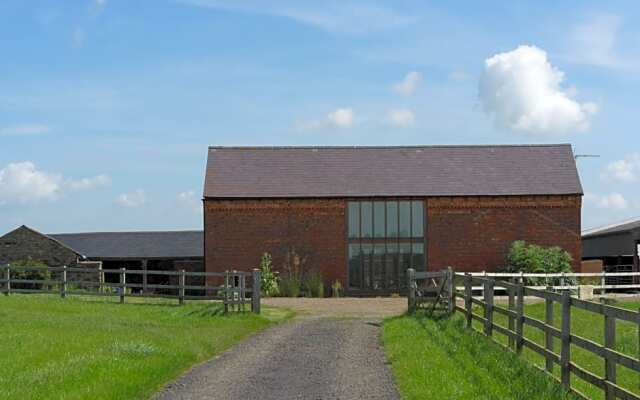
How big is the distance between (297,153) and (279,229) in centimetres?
515

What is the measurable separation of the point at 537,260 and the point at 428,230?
207 inches

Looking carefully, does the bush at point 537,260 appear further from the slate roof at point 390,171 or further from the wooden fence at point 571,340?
the wooden fence at point 571,340

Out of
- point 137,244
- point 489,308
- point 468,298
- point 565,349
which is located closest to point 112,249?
point 137,244

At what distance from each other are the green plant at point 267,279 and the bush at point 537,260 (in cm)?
1060

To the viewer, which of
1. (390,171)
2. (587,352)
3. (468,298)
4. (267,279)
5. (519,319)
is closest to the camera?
(519,319)

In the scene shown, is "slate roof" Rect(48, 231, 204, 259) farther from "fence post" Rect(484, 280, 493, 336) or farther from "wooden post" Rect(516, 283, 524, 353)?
"wooden post" Rect(516, 283, 524, 353)

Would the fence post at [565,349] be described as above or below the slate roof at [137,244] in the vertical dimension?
below

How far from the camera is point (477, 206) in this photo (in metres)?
41.9

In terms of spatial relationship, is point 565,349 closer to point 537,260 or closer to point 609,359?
point 609,359

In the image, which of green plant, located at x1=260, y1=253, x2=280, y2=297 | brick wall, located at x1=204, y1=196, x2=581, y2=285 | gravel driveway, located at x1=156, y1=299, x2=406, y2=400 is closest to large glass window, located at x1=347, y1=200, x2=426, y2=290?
brick wall, located at x1=204, y1=196, x2=581, y2=285

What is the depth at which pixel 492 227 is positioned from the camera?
4175 centimetres

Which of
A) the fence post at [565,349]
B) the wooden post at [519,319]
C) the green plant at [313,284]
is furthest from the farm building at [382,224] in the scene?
the fence post at [565,349]

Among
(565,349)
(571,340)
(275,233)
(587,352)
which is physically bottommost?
(587,352)

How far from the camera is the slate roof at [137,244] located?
169ft
